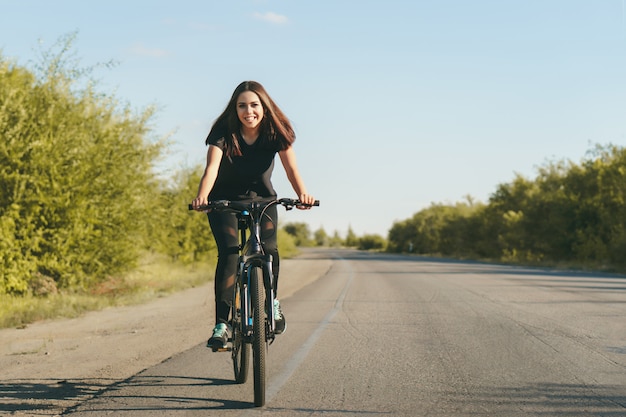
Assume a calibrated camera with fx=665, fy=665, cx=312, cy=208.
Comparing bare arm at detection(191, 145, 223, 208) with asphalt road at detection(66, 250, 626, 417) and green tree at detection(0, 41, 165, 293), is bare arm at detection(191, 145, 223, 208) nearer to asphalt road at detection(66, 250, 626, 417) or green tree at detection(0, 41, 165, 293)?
asphalt road at detection(66, 250, 626, 417)

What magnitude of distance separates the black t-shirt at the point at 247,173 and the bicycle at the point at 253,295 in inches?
9.6

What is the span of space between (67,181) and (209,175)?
31.2 ft

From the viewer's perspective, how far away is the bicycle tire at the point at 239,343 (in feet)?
16.9

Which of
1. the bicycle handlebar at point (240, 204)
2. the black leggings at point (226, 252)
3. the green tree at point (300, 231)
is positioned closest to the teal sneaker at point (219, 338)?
the black leggings at point (226, 252)

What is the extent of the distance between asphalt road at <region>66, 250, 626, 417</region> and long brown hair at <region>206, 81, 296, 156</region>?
2.02 metres

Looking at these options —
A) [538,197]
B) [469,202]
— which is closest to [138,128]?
[538,197]

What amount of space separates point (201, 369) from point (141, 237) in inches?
408

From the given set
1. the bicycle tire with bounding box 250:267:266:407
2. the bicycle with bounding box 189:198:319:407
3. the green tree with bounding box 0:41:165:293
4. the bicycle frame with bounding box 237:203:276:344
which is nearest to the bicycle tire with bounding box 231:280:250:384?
the bicycle with bounding box 189:198:319:407

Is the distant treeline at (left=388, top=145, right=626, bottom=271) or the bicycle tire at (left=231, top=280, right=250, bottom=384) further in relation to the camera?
the distant treeline at (left=388, top=145, right=626, bottom=271)

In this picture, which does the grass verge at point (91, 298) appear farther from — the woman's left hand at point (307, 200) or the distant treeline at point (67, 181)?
the woman's left hand at point (307, 200)

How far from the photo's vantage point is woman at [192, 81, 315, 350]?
5305 millimetres

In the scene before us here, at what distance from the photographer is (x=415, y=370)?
6344 mm

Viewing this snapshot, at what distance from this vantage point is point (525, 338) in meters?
8.34

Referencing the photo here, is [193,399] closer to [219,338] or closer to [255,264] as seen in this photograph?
[219,338]
